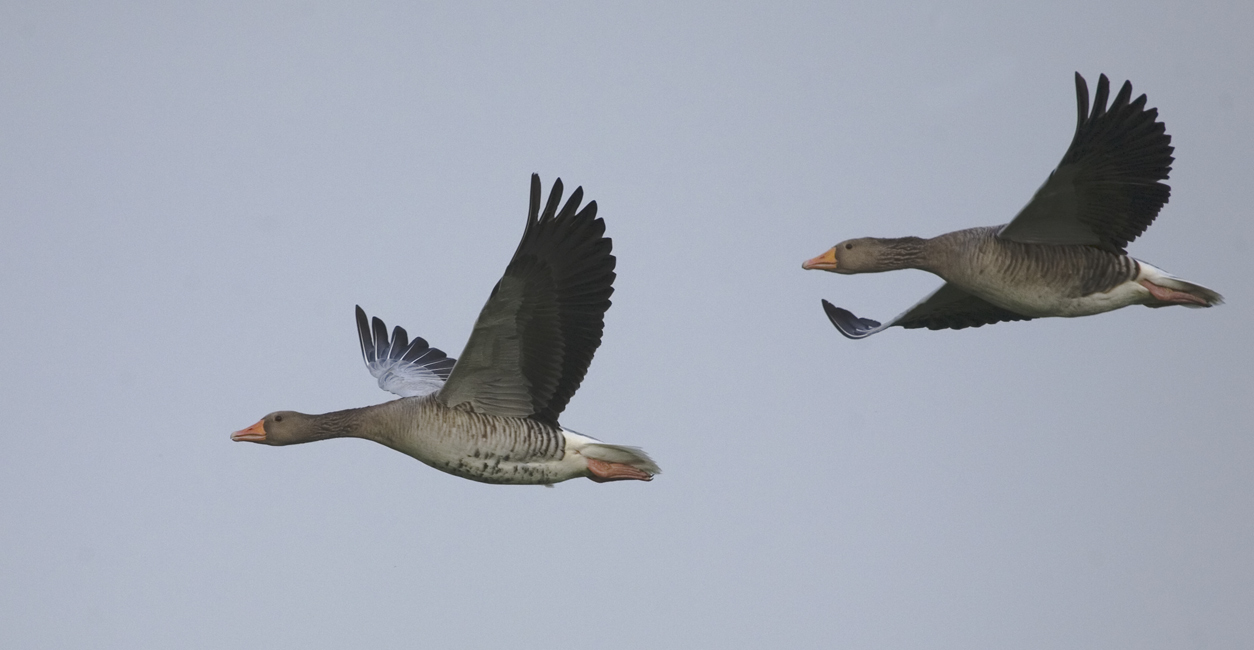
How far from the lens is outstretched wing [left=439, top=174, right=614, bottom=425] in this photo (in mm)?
12305

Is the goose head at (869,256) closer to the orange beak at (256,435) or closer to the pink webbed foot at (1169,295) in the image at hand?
the pink webbed foot at (1169,295)

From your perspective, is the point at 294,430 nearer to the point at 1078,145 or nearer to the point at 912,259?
the point at 912,259

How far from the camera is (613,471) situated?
43.5 feet

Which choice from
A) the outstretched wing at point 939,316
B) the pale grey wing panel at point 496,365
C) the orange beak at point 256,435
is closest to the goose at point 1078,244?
the outstretched wing at point 939,316

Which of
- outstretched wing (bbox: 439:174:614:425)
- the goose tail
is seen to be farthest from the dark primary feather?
outstretched wing (bbox: 439:174:614:425)

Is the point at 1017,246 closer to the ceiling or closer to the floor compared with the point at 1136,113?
closer to the floor

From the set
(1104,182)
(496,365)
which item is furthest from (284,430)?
(1104,182)

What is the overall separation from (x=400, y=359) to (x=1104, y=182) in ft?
25.3

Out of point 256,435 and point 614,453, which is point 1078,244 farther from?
point 256,435

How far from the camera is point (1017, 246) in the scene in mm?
13383

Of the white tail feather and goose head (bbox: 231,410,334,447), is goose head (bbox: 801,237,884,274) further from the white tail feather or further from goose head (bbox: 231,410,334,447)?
goose head (bbox: 231,410,334,447)

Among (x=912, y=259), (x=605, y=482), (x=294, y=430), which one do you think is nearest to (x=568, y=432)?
(x=605, y=482)

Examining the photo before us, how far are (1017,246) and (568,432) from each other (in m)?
4.19

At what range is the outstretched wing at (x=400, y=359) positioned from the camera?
1616 cm
